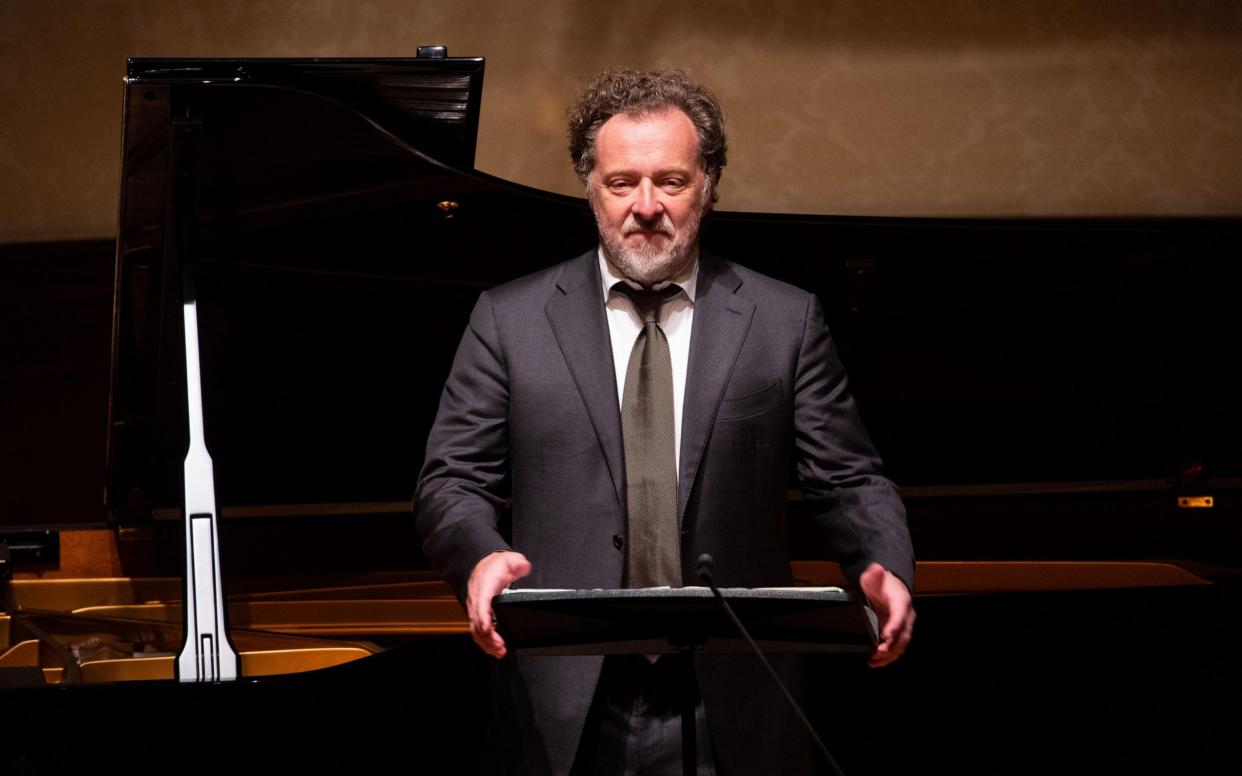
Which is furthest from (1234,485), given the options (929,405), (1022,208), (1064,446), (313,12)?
(313,12)

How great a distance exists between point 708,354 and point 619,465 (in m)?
0.20

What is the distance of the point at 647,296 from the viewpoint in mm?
1753

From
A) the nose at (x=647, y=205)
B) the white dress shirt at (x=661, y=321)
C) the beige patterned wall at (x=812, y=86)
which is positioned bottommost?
the white dress shirt at (x=661, y=321)

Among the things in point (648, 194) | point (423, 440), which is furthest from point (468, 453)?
point (423, 440)

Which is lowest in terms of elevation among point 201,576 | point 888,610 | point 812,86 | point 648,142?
point 201,576

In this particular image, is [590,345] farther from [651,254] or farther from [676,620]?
[676,620]

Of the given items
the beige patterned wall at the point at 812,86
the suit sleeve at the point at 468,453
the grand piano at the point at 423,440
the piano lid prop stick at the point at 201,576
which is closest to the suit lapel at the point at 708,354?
the suit sleeve at the point at 468,453

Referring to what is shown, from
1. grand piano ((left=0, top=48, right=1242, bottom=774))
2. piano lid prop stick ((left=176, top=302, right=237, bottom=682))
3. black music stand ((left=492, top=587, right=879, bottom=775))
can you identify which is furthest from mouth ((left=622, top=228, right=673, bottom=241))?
piano lid prop stick ((left=176, top=302, right=237, bottom=682))

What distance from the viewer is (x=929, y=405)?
10.5 feet

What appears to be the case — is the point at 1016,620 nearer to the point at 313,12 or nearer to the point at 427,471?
the point at 427,471

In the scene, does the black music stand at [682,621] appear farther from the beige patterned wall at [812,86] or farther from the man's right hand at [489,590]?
the beige patterned wall at [812,86]

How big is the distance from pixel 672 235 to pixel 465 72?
51 centimetres

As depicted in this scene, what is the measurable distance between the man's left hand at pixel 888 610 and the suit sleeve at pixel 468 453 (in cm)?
46

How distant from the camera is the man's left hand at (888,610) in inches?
57.1
